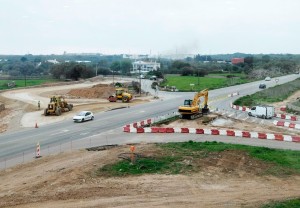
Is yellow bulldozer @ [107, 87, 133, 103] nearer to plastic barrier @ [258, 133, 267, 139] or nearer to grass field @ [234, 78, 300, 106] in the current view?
grass field @ [234, 78, 300, 106]

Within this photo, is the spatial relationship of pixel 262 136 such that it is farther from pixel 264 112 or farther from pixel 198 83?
pixel 198 83

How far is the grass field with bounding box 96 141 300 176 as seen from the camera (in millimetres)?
25422

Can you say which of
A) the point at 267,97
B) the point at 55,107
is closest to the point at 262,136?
the point at 55,107

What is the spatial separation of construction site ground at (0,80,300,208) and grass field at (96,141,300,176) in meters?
0.67

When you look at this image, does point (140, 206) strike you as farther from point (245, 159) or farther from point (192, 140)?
point (192, 140)

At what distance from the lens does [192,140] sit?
116 feet

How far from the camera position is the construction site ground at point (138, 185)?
66.8 ft

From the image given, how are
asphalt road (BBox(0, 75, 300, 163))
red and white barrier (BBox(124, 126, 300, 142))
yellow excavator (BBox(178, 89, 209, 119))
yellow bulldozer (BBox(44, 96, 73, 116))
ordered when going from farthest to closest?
1. yellow bulldozer (BBox(44, 96, 73, 116))
2. yellow excavator (BBox(178, 89, 209, 119))
3. red and white barrier (BBox(124, 126, 300, 142))
4. asphalt road (BBox(0, 75, 300, 163))

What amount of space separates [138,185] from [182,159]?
5794 millimetres

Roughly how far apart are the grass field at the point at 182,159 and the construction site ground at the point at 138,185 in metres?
0.67

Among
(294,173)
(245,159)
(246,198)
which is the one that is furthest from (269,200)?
(245,159)

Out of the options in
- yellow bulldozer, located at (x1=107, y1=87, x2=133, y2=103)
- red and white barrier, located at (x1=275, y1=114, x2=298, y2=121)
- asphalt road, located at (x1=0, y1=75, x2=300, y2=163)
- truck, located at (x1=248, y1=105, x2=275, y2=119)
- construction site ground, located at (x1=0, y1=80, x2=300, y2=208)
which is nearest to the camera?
construction site ground, located at (x1=0, y1=80, x2=300, y2=208)

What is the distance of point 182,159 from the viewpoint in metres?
27.9

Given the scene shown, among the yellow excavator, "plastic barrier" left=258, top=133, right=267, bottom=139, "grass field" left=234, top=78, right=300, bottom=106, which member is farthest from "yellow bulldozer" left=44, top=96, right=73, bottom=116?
"plastic barrier" left=258, top=133, right=267, bottom=139
